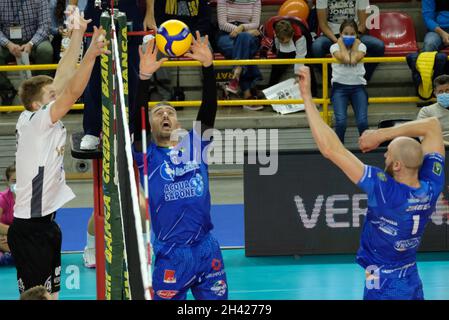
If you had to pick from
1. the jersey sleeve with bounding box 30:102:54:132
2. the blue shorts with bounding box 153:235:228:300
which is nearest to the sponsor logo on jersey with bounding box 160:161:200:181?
the blue shorts with bounding box 153:235:228:300

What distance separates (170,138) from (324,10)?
7992 millimetres

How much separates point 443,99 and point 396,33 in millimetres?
3360

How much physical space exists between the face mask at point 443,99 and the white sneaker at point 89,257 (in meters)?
5.15

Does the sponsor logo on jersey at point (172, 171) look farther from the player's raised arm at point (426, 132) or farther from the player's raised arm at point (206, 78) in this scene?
the player's raised arm at point (426, 132)

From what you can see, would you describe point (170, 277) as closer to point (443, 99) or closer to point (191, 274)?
point (191, 274)

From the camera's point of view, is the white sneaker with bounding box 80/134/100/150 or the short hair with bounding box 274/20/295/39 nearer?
the white sneaker with bounding box 80/134/100/150

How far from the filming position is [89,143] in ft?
26.9

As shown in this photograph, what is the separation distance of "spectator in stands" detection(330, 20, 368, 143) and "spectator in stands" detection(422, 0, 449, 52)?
1524 mm

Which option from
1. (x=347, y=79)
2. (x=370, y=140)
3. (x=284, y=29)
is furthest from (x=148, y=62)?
(x=284, y=29)

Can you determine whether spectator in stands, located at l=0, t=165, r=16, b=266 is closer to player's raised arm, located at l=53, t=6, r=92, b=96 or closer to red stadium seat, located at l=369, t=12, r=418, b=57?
player's raised arm, located at l=53, t=6, r=92, b=96

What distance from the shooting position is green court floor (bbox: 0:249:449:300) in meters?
10.2

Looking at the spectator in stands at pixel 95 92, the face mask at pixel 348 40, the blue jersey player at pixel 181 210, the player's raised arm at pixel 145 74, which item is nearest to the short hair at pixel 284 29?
the face mask at pixel 348 40
